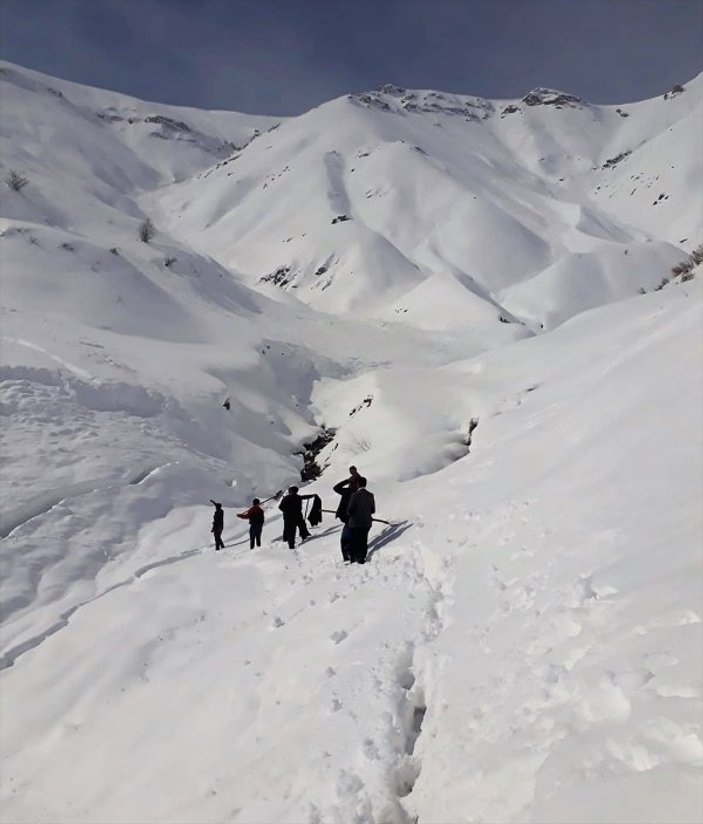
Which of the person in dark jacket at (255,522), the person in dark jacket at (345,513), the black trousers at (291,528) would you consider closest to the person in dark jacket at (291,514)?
the black trousers at (291,528)

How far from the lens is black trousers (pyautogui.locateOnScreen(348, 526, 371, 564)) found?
405 inches

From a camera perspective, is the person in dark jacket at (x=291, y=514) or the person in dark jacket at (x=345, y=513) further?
the person in dark jacket at (x=291, y=514)

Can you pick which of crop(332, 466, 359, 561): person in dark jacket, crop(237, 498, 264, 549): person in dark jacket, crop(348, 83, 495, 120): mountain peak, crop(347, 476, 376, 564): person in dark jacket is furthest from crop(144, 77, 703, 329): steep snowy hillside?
crop(347, 476, 376, 564): person in dark jacket

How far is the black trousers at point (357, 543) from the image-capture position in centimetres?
1030

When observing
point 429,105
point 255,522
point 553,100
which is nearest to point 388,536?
point 255,522

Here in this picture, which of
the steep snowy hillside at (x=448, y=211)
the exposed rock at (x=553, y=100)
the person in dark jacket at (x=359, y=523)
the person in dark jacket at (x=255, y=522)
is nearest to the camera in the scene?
the person in dark jacket at (x=359, y=523)

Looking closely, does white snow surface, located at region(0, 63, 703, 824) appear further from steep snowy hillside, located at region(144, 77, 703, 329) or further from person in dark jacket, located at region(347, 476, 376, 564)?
steep snowy hillside, located at region(144, 77, 703, 329)

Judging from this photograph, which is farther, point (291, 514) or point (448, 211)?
point (448, 211)

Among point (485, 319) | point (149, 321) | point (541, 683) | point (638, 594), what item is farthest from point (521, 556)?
point (485, 319)

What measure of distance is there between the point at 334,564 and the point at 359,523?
0.90 m

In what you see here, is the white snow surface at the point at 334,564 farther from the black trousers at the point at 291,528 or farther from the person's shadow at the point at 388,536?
the black trousers at the point at 291,528

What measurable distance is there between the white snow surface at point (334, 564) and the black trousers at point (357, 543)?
0.24 meters

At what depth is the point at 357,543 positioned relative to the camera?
10.4 meters

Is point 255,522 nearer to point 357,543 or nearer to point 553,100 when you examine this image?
point 357,543
